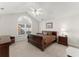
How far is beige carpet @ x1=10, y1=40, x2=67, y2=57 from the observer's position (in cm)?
198

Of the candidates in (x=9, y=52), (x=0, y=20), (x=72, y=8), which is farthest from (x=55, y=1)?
(x=9, y=52)

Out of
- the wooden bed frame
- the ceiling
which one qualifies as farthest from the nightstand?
the ceiling

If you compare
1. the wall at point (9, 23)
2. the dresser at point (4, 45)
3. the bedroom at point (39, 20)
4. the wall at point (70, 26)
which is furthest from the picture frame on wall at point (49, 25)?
the dresser at point (4, 45)

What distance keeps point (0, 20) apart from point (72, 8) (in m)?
1.53

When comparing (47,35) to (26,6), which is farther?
(47,35)

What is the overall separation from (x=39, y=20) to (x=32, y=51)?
2.45ft

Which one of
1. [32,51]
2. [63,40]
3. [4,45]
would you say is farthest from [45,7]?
[4,45]

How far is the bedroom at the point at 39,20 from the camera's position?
188 cm

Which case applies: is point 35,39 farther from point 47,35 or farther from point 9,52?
point 9,52

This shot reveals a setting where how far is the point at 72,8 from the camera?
1875 mm

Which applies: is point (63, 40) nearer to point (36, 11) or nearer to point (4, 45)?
point (36, 11)

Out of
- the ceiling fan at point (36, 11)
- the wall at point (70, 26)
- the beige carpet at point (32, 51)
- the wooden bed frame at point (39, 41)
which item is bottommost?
the beige carpet at point (32, 51)

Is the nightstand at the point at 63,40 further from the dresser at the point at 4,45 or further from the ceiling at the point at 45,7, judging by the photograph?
the dresser at the point at 4,45

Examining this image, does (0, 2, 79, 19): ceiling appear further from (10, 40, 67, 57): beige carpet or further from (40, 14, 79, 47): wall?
(10, 40, 67, 57): beige carpet
